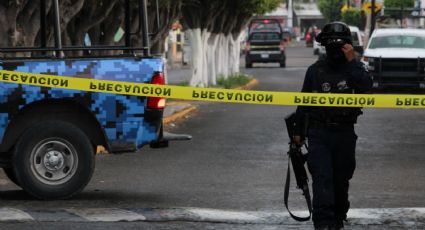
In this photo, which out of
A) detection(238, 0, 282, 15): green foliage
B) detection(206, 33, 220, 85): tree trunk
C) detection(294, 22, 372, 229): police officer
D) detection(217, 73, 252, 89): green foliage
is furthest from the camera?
detection(238, 0, 282, 15): green foliage

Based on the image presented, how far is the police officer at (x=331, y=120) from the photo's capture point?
7.73m

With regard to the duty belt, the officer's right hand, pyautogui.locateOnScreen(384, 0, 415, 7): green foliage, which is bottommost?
pyautogui.locateOnScreen(384, 0, 415, 7): green foliage

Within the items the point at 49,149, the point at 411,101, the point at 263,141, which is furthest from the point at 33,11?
the point at 411,101

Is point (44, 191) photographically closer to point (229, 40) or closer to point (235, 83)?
point (235, 83)

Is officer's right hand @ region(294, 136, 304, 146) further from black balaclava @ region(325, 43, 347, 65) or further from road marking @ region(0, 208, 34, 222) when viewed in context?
road marking @ region(0, 208, 34, 222)

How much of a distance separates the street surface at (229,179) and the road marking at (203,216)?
41mm

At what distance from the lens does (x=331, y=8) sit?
12169 cm

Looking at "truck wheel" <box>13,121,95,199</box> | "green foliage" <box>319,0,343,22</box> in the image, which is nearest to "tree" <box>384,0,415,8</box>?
"green foliage" <box>319,0,343,22</box>

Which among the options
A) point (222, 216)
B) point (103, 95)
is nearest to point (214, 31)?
point (103, 95)

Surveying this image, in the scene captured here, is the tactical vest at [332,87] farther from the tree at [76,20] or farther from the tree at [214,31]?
the tree at [214,31]

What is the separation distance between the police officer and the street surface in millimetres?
904

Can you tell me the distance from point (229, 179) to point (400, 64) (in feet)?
52.2

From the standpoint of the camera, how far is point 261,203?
32.5 ft

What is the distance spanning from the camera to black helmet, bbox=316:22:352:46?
25.5 feet
